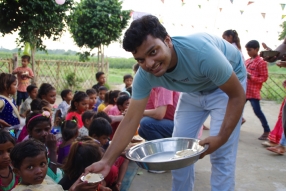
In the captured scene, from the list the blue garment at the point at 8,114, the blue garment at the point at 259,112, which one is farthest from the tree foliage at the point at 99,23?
the blue garment at the point at 8,114

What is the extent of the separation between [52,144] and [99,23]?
860cm

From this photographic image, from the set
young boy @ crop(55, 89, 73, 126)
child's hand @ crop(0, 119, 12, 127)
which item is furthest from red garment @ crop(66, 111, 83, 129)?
child's hand @ crop(0, 119, 12, 127)

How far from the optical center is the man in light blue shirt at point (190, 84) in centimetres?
183

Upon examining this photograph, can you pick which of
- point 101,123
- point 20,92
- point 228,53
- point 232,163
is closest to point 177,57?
Result: point 228,53

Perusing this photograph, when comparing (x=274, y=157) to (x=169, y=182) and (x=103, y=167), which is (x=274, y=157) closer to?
(x=169, y=182)

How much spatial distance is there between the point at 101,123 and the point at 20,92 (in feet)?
14.1

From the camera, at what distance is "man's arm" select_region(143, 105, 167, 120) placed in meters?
3.59

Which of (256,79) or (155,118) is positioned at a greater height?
(256,79)

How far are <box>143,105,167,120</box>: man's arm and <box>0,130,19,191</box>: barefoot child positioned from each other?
1611 millimetres

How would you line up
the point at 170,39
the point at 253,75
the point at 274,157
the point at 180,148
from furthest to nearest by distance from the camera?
the point at 253,75, the point at 274,157, the point at 180,148, the point at 170,39

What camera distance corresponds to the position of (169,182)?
354cm

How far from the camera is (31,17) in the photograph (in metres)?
6.21

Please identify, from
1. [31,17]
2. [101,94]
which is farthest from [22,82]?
[101,94]

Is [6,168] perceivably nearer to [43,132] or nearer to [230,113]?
[43,132]
